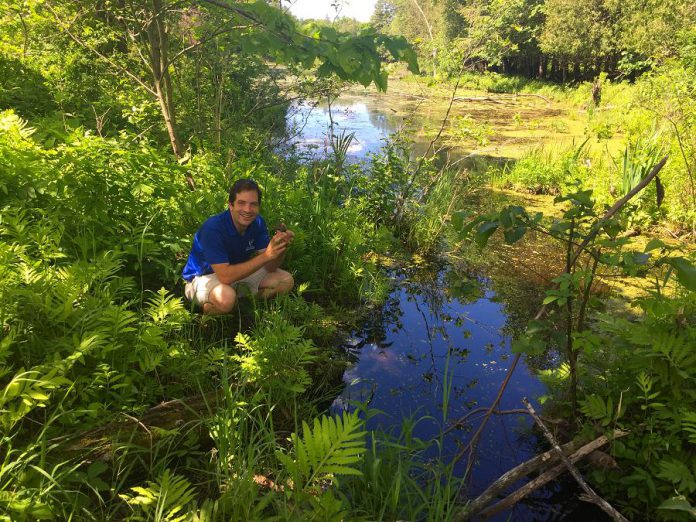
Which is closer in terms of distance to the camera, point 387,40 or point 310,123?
point 387,40

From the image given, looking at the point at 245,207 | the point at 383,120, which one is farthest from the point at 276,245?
the point at 383,120

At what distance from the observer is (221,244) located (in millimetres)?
2980

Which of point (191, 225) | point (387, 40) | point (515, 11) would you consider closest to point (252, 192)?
point (191, 225)

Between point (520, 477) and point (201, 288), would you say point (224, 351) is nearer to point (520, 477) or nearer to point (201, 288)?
point (201, 288)

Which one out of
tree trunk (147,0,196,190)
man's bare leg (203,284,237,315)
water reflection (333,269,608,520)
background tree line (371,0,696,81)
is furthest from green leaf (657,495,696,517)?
background tree line (371,0,696,81)

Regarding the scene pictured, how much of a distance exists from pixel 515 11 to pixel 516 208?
456 cm

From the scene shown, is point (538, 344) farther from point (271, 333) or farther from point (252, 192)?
point (252, 192)

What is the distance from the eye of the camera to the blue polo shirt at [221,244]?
9.64ft

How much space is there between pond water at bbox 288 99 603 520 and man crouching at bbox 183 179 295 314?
3.79 feet

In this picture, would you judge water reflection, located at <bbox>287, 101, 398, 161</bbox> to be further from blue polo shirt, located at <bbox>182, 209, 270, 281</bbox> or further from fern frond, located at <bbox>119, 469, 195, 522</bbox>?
fern frond, located at <bbox>119, 469, 195, 522</bbox>

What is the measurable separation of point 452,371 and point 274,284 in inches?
66.1

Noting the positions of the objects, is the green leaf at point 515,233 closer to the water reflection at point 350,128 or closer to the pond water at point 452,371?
the pond water at point 452,371

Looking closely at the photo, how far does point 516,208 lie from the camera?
1646mm

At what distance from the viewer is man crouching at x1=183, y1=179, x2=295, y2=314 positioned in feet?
9.66
